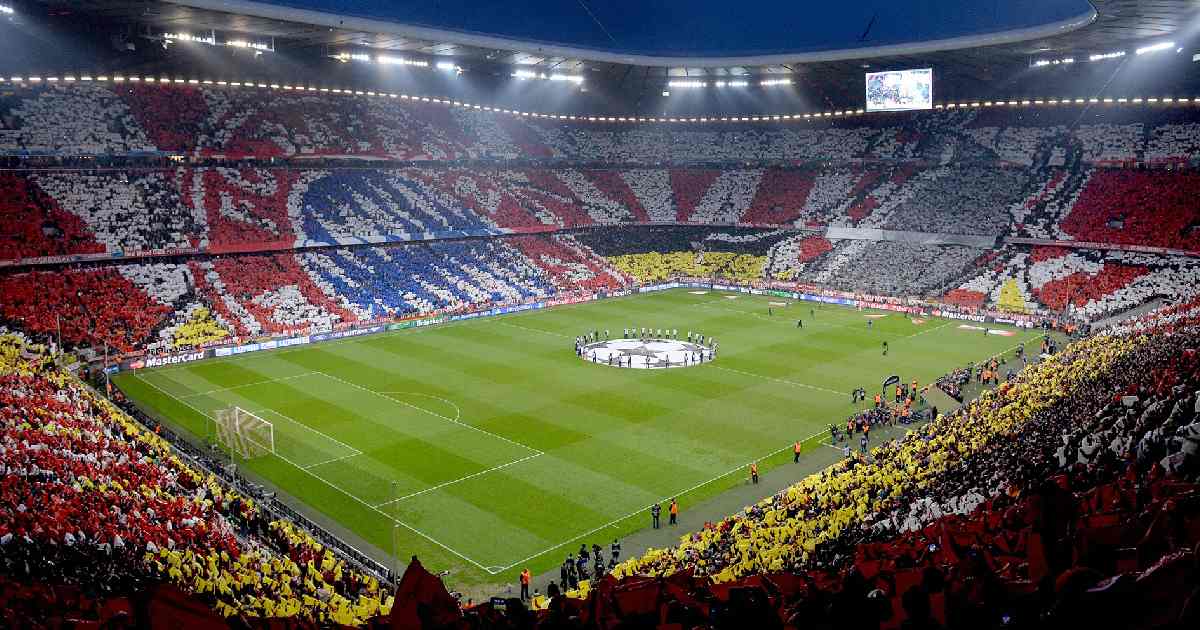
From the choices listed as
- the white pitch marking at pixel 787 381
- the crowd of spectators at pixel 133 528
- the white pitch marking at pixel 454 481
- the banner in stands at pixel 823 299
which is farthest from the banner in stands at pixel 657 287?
the crowd of spectators at pixel 133 528

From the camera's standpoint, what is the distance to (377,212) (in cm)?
6462

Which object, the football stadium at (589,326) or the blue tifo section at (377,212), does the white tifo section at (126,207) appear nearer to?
the football stadium at (589,326)

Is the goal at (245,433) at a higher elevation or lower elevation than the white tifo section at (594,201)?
lower

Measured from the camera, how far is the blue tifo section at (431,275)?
183ft

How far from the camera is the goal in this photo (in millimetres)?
29359

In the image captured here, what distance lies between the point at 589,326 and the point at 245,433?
26600mm

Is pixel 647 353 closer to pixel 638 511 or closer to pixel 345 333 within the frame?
pixel 345 333

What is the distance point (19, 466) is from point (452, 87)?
66.4m

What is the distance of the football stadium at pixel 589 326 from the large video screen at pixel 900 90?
0.33 metres

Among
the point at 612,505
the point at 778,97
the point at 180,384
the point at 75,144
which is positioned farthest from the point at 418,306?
the point at 778,97

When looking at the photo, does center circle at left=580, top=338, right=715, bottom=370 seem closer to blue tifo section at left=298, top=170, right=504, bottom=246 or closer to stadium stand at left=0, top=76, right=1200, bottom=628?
stadium stand at left=0, top=76, right=1200, bottom=628

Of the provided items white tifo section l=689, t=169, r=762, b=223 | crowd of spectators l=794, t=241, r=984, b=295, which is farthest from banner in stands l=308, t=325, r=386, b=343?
white tifo section l=689, t=169, r=762, b=223

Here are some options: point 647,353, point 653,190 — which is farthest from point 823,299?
point 653,190

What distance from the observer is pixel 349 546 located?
21.4 m
